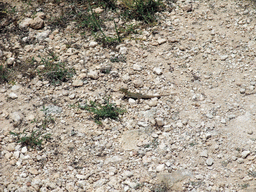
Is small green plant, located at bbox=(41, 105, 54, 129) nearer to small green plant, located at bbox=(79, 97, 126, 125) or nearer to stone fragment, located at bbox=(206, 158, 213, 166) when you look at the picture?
small green plant, located at bbox=(79, 97, 126, 125)

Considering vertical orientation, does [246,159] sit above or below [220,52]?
below

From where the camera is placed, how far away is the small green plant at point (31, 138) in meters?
3.84

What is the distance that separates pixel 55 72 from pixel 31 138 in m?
1.17

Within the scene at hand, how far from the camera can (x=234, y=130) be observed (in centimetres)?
382

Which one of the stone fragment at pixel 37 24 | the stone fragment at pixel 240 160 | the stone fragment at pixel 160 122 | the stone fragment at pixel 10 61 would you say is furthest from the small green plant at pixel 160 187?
the stone fragment at pixel 37 24

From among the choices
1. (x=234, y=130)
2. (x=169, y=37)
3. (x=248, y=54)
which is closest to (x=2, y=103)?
(x=169, y=37)

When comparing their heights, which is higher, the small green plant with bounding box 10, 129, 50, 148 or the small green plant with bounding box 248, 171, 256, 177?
the small green plant with bounding box 248, 171, 256, 177

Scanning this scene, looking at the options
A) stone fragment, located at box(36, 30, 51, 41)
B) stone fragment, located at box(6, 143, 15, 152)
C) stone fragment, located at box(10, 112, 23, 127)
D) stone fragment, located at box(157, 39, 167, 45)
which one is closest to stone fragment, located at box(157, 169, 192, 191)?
stone fragment, located at box(6, 143, 15, 152)

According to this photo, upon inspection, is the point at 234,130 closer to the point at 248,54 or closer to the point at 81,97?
the point at 248,54

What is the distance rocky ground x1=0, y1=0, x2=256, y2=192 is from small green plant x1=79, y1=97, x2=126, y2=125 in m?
0.08

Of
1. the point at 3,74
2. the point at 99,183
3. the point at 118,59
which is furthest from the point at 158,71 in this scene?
the point at 3,74

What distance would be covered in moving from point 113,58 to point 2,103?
1810mm

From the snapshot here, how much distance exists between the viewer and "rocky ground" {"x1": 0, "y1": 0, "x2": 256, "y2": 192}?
3.56 metres

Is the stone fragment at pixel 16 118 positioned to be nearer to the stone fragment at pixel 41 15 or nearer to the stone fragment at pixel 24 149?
the stone fragment at pixel 24 149
